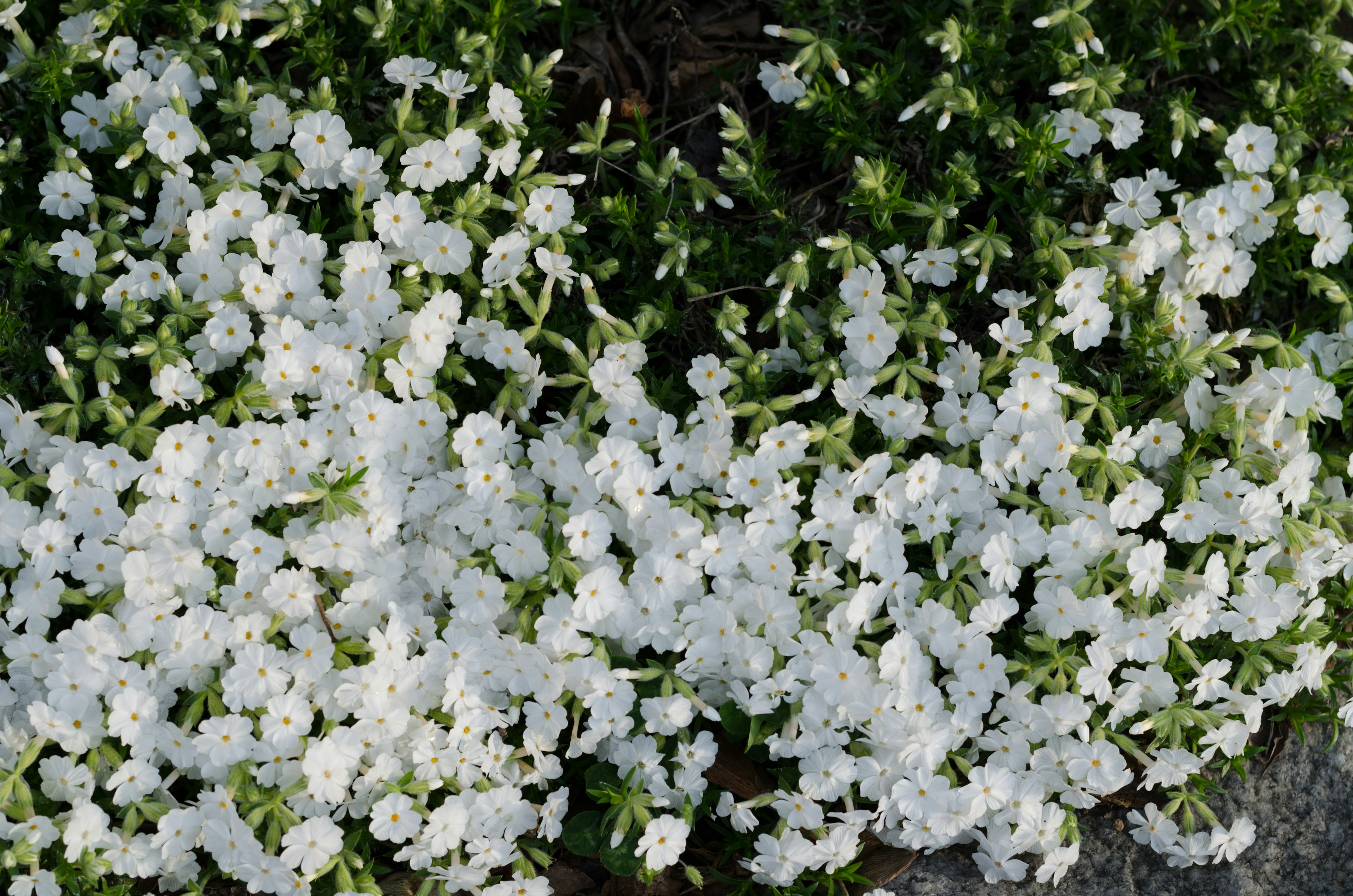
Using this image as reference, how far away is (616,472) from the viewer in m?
3.05

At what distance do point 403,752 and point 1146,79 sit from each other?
346cm

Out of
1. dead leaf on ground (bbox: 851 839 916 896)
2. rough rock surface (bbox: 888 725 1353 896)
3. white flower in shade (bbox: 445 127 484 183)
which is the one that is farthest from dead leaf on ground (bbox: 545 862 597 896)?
white flower in shade (bbox: 445 127 484 183)

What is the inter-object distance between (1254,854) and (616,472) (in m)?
2.39

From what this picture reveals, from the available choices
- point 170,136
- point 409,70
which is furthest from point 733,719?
point 170,136

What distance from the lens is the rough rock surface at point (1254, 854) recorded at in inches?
129

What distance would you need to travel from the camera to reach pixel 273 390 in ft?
10.0

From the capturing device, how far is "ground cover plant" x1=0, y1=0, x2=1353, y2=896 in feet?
9.62

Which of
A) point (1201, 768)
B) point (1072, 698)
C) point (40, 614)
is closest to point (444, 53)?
point (40, 614)

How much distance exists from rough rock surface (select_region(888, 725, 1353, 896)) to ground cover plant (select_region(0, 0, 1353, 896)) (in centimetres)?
8

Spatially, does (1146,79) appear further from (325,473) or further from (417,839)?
(417,839)

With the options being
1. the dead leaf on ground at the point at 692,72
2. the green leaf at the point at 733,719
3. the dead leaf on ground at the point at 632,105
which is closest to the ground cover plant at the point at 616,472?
the green leaf at the point at 733,719

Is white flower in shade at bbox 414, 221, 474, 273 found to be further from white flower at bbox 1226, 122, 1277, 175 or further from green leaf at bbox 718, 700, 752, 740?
white flower at bbox 1226, 122, 1277, 175

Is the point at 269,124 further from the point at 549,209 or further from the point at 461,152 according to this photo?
the point at 549,209

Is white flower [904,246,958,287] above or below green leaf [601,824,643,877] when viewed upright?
above
